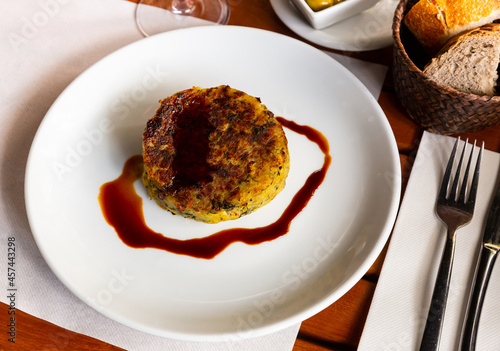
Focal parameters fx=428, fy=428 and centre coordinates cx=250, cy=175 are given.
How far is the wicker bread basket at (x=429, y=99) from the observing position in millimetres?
1820

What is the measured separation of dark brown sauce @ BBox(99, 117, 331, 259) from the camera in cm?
180

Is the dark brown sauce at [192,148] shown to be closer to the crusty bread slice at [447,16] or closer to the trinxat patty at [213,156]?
the trinxat patty at [213,156]

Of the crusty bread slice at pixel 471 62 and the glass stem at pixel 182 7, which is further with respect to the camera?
the glass stem at pixel 182 7

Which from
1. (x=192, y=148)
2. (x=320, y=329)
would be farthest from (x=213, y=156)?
(x=320, y=329)

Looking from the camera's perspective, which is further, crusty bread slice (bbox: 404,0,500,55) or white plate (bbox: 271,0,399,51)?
white plate (bbox: 271,0,399,51)

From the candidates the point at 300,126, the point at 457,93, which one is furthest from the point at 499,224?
the point at 300,126

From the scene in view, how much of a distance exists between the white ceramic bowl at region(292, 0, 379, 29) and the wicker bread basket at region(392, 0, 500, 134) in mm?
289

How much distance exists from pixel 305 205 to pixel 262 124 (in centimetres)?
A: 41

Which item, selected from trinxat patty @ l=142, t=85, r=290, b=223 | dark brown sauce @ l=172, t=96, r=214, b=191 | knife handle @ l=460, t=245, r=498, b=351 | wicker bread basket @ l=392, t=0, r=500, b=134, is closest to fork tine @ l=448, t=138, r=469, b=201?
wicker bread basket @ l=392, t=0, r=500, b=134

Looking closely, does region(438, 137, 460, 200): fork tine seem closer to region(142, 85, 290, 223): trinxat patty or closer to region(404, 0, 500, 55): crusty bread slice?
region(404, 0, 500, 55): crusty bread slice

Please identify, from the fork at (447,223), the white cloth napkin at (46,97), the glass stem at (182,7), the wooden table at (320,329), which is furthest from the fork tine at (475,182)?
the glass stem at (182,7)

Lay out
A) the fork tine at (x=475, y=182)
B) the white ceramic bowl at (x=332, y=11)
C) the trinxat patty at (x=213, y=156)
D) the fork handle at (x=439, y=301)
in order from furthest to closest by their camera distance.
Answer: the white ceramic bowl at (x=332, y=11) < the fork tine at (x=475, y=182) < the trinxat patty at (x=213, y=156) < the fork handle at (x=439, y=301)

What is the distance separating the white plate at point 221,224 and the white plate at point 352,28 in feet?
0.61

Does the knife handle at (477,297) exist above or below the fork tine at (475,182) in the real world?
below
